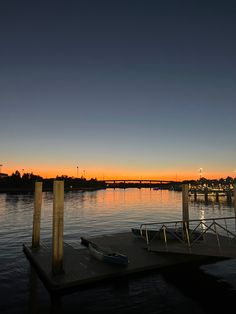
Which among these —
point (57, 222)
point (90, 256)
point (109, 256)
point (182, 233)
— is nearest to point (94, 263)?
point (109, 256)

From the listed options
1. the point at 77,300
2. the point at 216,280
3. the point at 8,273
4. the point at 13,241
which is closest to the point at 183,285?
the point at 216,280

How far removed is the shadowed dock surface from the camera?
1445 cm

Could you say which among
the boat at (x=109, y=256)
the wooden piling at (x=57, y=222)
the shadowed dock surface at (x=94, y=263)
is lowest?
the shadowed dock surface at (x=94, y=263)

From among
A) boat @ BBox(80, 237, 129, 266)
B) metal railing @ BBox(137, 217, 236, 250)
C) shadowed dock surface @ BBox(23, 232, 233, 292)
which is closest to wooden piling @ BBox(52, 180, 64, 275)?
shadowed dock surface @ BBox(23, 232, 233, 292)

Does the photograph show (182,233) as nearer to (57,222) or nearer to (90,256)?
(90,256)

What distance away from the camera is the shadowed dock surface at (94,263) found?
47.4ft

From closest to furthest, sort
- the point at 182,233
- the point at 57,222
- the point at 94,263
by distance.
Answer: the point at 57,222 → the point at 94,263 → the point at 182,233

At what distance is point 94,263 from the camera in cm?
1712

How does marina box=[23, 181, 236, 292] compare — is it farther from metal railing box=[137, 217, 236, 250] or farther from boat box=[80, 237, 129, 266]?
boat box=[80, 237, 129, 266]

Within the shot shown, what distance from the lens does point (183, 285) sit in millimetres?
15984

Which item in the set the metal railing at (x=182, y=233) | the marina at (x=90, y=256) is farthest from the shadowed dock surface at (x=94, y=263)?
the metal railing at (x=182, y=233)

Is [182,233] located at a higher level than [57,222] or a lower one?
lower

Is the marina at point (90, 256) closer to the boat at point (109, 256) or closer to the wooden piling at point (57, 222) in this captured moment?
the wooden piling at point (57, 222)

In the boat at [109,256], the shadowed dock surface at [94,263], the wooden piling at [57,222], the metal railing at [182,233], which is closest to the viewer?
the shadowed dock surface at [94,263]
